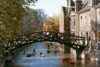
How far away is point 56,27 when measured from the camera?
54219mm

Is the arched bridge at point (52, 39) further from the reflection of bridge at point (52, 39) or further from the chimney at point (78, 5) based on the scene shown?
the chimney at point (78, 5)

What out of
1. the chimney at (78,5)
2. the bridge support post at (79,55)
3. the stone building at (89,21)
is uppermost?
the chimney at (78,5)

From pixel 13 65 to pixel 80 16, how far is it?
14.6 m

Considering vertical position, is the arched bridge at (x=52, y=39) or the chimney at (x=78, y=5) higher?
the chimney at (x=78, y=5)

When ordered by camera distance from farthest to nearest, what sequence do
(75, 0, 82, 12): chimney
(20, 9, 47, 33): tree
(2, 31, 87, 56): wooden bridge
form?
(20, 9, 47, 33): tree, (75, 0, 82, 12): chimney, (2, 31, 87, 56): wooden bridge

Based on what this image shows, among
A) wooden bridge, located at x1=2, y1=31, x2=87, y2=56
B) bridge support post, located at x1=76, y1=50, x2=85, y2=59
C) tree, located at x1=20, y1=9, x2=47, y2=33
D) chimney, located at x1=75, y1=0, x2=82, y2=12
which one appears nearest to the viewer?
wooden bridge, located at x1=2, y1=31, x2=87, y2=56

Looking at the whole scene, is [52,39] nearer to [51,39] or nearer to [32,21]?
[51,39]

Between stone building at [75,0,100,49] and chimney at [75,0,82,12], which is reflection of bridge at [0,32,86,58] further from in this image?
chimney at [75,0,82,12]

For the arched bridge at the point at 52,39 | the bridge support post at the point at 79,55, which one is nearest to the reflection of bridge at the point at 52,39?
the arched bridge at the point at 52,39

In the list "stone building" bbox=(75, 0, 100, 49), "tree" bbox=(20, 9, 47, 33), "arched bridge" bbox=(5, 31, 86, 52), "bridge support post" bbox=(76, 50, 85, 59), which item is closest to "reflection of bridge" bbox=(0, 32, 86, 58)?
"arched bridge" bbox=(5, 31, 86, 52)

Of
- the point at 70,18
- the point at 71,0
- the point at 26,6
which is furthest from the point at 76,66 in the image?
the point at 71,0

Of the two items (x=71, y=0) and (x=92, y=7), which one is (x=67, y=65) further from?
(x=71, y=0)

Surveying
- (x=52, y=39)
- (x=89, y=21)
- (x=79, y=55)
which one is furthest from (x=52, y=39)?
(x=89, y=21)

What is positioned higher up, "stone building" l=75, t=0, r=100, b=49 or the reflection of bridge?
"stone building" l=75, t=0, r=100, b=49
